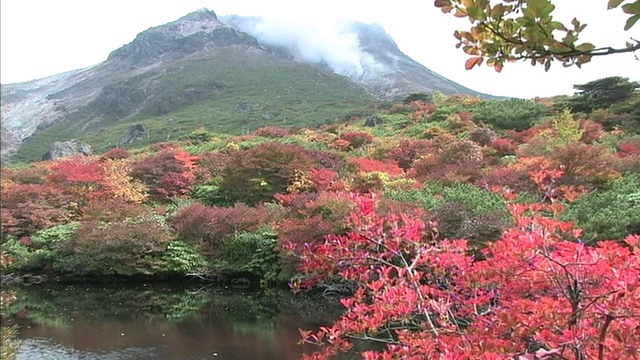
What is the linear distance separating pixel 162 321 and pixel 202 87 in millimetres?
71763

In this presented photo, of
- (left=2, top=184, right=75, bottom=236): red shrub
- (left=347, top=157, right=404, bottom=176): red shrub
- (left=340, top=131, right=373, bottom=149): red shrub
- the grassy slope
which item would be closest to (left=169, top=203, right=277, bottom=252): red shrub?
(left=2, top=184, right=75, bottom=236): red shrub

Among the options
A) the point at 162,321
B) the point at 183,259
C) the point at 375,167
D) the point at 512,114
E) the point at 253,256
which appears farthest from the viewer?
the point at 512,114

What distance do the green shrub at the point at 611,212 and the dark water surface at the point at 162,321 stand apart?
517 cm

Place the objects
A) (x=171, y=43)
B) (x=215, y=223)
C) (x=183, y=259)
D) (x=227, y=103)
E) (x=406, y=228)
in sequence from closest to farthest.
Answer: (x=406, y=228), (x=183, y=259), (x=215, y=223), (x=227, y=103), (x=171, y=43)

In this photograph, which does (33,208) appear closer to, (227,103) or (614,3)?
(614,3)

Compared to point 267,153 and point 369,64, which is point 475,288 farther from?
point 369,64

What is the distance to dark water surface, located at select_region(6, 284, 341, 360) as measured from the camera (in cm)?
820

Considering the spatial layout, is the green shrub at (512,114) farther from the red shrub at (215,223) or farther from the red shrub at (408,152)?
the red shrub at (215,223)

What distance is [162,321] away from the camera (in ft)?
33.2

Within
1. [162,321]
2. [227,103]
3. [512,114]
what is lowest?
[162,321]

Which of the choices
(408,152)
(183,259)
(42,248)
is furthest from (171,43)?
(183,259)

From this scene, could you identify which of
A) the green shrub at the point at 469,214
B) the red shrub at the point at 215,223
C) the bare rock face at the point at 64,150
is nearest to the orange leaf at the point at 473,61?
the green shrub at the point at 469,214

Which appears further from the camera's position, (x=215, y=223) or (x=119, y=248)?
(x=215, y=223)

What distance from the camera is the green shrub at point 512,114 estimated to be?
25188mm
